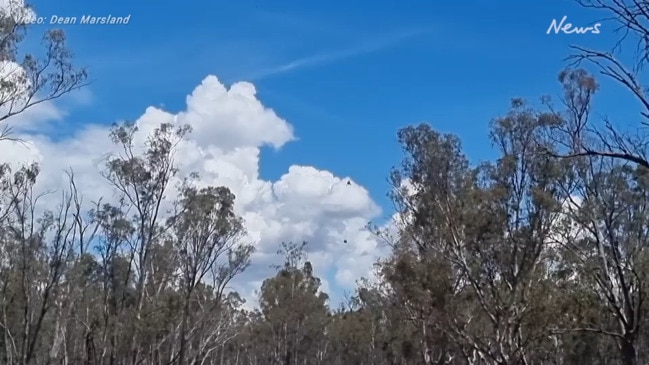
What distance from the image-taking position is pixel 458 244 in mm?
26516

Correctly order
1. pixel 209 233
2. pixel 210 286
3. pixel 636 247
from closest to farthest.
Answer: pixel 636 247
pixel 209 233
pixel 210 286

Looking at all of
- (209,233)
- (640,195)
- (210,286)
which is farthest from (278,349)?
(640,195)

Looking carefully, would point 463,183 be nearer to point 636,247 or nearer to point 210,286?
point 636,247

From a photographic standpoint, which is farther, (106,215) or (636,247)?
(106,215)

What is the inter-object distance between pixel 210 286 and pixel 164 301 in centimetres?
317

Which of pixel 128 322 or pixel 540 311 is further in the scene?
pixel 128 322

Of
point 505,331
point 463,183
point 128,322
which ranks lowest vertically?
point 505,331

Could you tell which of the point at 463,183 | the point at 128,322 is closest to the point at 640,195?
the point at 463,183

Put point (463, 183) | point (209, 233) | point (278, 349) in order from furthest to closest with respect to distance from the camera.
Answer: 1. point (278, 349)
2. point (209, 233)
3. point (463, 183)

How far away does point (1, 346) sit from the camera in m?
46.9

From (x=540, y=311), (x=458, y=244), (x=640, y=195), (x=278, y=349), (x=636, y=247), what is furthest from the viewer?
(x=278, y=349)

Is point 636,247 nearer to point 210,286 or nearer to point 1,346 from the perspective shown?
point 210,286

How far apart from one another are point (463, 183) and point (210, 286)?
1858 centimetres

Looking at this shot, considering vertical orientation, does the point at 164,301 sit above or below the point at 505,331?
above
